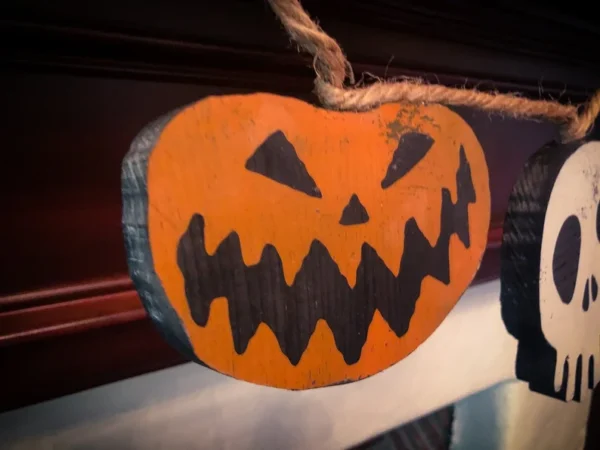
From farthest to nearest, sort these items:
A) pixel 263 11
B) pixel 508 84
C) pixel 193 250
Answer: pixel 508 84
pixel 263 11
pixel 193 250

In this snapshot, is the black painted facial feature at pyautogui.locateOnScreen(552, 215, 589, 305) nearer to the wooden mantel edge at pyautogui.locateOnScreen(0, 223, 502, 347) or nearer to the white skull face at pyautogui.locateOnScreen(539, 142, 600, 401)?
the white skull face at pyautogui.locateOnScreen(539, 142, 600, 401)

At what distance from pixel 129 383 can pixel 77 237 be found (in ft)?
0.43

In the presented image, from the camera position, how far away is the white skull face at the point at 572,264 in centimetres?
43

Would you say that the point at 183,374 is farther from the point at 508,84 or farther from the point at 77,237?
the point at 508,84

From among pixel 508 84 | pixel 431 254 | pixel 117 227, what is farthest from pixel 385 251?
pixel 508 84

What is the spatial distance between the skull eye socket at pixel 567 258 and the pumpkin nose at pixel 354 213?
0.23 meters

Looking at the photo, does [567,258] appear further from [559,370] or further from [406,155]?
[406,155]

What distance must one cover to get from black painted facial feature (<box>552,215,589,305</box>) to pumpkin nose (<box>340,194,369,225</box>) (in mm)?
231

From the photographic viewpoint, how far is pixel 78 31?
0.88ft

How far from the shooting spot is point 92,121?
30cm

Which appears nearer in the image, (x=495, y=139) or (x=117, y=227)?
(x=117, y=227)

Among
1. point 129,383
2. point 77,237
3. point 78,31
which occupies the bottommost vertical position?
point 129,383

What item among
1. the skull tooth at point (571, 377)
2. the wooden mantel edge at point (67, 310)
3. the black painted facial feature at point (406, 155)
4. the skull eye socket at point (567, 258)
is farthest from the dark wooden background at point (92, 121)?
the skull tooth at point (571, 377)

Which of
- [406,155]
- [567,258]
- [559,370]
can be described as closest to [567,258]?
[567,258]
